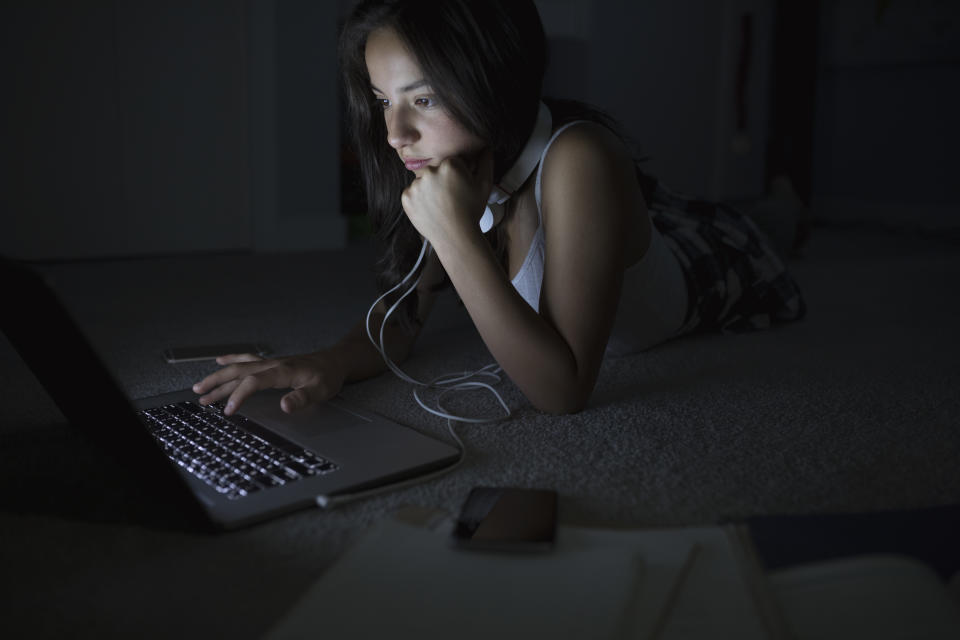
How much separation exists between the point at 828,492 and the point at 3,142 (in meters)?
2.50

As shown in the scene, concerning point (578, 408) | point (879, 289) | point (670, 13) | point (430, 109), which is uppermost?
point (670, 13)

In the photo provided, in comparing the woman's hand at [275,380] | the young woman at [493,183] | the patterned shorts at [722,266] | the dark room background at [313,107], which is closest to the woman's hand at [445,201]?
the young woman at [493,183]

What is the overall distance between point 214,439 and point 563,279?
17.5 inches

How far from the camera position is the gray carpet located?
64 cm

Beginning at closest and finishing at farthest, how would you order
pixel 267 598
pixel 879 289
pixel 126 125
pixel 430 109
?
pixel 267 598 < pixel 430 109 < pixel 879 289 < pixel 126 125

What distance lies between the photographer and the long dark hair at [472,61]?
940 millimetres

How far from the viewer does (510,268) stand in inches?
48.3

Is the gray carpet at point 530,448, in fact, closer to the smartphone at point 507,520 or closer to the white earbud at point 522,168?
the smartphone at point 507,520

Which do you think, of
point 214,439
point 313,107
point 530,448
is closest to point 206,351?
point 214,439

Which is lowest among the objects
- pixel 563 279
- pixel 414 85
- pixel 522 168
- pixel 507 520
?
pixel 507 520

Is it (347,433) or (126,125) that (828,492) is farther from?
(126,125)

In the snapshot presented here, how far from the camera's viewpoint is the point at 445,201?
0.95 m

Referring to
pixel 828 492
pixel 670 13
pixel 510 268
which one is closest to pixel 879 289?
pixel 510 268

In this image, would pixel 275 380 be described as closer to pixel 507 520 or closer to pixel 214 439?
pixel 214 439
